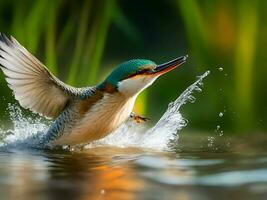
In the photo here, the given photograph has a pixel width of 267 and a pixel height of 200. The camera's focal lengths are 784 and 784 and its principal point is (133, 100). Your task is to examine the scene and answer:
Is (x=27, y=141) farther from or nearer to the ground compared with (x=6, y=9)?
nearer to the ground

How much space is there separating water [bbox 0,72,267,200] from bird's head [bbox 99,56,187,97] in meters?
0.17

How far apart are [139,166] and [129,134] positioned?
1.99 feet

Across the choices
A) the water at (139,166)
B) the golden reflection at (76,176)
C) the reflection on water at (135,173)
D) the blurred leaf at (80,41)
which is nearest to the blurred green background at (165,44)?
the blurred leaf at (80,41)

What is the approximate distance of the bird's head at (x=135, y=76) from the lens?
2031 millimetres

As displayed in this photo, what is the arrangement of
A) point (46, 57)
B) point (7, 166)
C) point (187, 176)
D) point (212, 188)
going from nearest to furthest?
point (212, 188) < point (187, 176) < point (7, 166) < point (46, 57)

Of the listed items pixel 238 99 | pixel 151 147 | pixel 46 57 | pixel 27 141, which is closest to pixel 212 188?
pixel 151 147

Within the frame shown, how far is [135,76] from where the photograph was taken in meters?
2.07

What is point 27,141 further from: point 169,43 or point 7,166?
point 169,43

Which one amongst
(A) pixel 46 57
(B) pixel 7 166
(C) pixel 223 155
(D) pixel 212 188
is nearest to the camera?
(D) pixel 212 188

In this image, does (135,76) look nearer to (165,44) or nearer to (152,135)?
(152,135)

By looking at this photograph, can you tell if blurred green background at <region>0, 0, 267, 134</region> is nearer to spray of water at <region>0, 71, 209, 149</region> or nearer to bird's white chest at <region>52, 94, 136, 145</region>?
spray of water at <region>0, 71, 209, 149</region>

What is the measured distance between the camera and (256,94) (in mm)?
2871

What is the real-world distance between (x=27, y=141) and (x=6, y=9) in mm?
1114

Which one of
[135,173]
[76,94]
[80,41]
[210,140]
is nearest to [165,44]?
[80,41]
